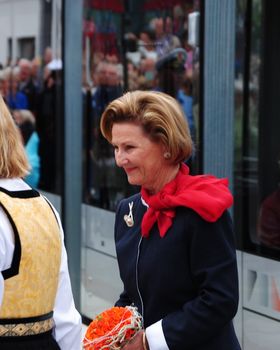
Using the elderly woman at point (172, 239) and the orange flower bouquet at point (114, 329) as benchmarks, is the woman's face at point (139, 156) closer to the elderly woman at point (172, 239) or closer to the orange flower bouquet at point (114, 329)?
the elderly woman at point (172, 239)

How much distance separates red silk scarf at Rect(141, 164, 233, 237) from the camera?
2.79m

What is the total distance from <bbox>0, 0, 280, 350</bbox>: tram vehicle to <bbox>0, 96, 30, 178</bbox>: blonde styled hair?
2086 millimetres

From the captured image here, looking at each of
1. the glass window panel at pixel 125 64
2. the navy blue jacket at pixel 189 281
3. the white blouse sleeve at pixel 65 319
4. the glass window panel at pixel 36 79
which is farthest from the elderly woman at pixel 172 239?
the glass window panel at pixel 36 79

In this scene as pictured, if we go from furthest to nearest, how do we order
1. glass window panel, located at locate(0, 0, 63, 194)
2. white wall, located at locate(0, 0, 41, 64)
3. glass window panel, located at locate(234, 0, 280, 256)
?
white wall, located at locate(0, 0, 41, 64) → glass window panel, located at locate(0, 0, 63, 194) → glass window panel, located at locate(234, 0, 280, 256)

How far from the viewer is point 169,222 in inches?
113

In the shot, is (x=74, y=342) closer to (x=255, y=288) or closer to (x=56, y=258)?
(x=56, y=258)

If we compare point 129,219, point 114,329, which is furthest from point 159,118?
point 114,329

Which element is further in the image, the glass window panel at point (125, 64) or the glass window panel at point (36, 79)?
the glass window panel at point (36, 79)

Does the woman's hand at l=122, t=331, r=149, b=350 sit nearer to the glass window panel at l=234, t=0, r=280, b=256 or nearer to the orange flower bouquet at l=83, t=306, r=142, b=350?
the orange flower bouquet at l=83, t=306, r=142, b=350

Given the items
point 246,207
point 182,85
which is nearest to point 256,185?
point 246,207

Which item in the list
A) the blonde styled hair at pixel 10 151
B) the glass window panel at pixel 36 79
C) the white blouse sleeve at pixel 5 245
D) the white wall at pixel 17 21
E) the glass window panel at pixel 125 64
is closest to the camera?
the white blouse sleeve at pixel 5 245

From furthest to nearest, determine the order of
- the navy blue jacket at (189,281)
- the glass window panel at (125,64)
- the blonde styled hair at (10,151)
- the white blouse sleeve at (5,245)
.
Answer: the glass window panel at (125,64) → the blonde styled hair at (10,151) → the white blouse sleeve at (5,245) → the navy blue jacket at (189,281)

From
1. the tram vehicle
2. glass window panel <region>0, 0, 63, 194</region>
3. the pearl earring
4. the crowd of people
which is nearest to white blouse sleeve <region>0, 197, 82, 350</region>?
the pearl earring

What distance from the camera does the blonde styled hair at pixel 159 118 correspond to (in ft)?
9.42
